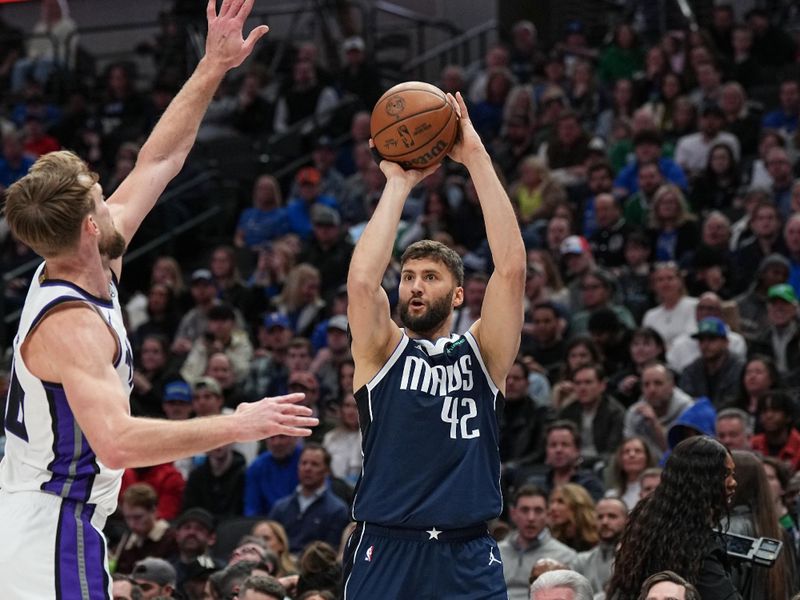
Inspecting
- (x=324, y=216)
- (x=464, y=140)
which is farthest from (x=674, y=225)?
(x=464, y=140)

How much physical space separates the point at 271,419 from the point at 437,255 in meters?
1.67

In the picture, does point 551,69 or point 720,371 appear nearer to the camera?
point 720,371

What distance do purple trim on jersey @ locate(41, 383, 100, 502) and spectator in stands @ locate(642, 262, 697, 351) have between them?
7.97 meters

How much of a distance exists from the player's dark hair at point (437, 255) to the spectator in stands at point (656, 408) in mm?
4738

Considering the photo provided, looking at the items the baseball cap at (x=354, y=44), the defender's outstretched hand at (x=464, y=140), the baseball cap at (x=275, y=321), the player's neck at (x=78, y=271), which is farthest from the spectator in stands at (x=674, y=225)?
the player's neck at (x=78, y=271)

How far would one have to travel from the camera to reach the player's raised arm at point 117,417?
12.5ft

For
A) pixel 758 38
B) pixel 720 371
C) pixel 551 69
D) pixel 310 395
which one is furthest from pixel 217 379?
pixel 758 38

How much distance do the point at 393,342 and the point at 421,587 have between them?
3.03 feet

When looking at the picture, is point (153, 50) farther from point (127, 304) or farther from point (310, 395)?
point (310, 395)

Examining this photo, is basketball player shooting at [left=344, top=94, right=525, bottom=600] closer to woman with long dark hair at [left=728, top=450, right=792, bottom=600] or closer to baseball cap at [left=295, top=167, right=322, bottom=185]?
woman with long dark hair at [left=728, top=450, right=792, bottom=600]

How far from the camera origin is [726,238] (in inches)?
481

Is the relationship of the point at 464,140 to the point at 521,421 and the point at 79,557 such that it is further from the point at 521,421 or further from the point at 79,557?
the point at 521,421

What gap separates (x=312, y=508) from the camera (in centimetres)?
994

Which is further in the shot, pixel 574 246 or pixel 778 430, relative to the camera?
pixel 574 246
